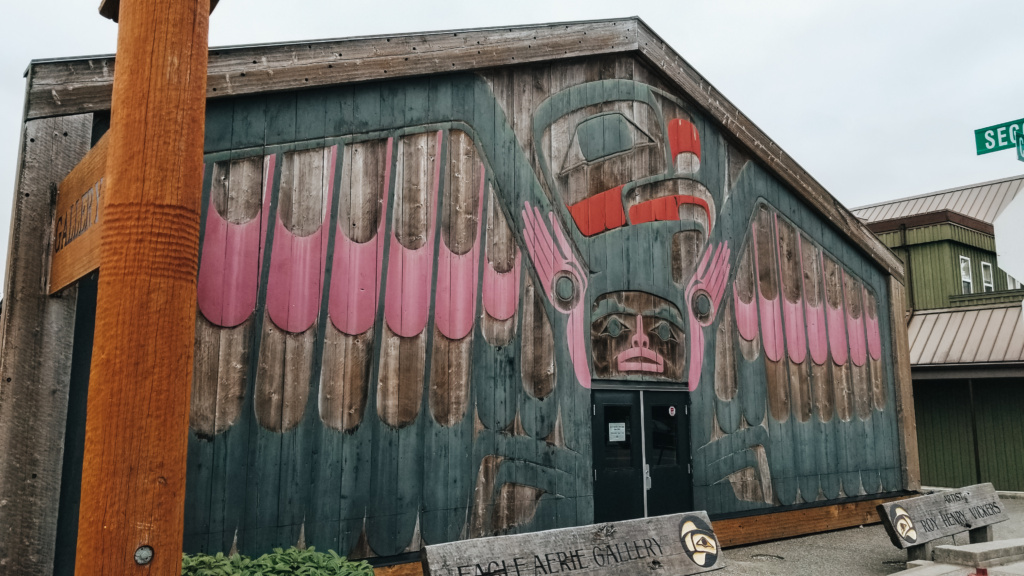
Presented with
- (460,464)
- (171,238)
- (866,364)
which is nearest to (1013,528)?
(866,364)

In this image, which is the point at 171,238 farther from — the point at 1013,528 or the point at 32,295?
the point at 1013,528

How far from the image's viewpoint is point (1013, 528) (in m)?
11.8

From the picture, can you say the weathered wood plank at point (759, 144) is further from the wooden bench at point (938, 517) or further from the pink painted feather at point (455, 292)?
the wooden bench at point (938, 517)

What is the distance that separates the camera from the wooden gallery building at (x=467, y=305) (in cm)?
609

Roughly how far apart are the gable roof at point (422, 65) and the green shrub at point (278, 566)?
3.36 metres

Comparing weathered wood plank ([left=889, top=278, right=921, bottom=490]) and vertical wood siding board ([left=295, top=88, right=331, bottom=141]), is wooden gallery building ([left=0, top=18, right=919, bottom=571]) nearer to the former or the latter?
vertical wood siding board ([left=295, top=88, right=331, bottom=141])

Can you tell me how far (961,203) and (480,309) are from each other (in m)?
21.5

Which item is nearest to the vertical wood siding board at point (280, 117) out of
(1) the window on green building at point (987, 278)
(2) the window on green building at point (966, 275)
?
(2) the window on green building at point (966, 275)

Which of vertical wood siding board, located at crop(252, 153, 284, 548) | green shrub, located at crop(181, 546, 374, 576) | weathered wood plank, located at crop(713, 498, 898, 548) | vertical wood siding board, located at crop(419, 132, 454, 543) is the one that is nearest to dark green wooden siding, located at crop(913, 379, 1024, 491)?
weathered wood plank, located at crop(713, 498, 898, 548)

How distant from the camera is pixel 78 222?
Result: 3.97 meters

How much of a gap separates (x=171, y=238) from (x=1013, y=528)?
13493 millimetres

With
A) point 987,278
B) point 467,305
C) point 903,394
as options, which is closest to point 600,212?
point 467,305

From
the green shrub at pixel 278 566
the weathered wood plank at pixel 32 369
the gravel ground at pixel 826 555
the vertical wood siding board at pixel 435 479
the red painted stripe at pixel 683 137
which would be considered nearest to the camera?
the green shrub at pixel 278 566

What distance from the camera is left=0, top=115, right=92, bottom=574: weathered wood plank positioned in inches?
191
